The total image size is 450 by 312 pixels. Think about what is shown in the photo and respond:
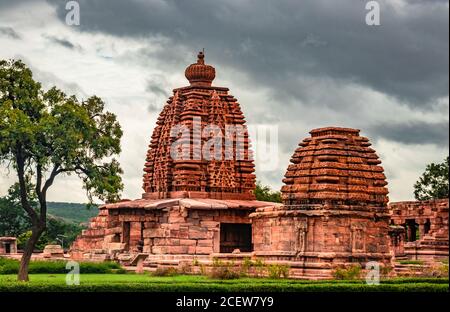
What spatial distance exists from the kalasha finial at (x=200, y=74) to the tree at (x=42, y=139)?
10.9 metres

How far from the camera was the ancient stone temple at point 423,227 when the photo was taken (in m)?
47.0

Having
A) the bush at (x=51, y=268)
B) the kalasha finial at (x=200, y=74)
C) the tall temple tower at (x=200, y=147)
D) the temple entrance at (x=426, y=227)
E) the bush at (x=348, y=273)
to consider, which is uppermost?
the kalasha finial at (x=200, y=74)

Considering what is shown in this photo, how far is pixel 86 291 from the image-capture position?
28.0m

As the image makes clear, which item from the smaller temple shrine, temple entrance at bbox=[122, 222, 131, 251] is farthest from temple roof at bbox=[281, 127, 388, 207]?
the smaller temple shrine

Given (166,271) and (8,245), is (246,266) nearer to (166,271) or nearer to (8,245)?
(166,271)

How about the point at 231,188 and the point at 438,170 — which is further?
the point at 438,170

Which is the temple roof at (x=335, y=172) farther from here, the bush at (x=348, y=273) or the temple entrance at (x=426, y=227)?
the temple entrance at (x=426, y=227)

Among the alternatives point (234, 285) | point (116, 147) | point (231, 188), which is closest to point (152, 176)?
point (231, 188)

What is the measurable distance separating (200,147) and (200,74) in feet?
11.3

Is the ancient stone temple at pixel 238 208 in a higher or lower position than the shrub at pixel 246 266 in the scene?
higher

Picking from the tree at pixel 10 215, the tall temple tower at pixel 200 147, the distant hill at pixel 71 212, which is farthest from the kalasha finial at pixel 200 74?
the distant hill at pixel 71 212
